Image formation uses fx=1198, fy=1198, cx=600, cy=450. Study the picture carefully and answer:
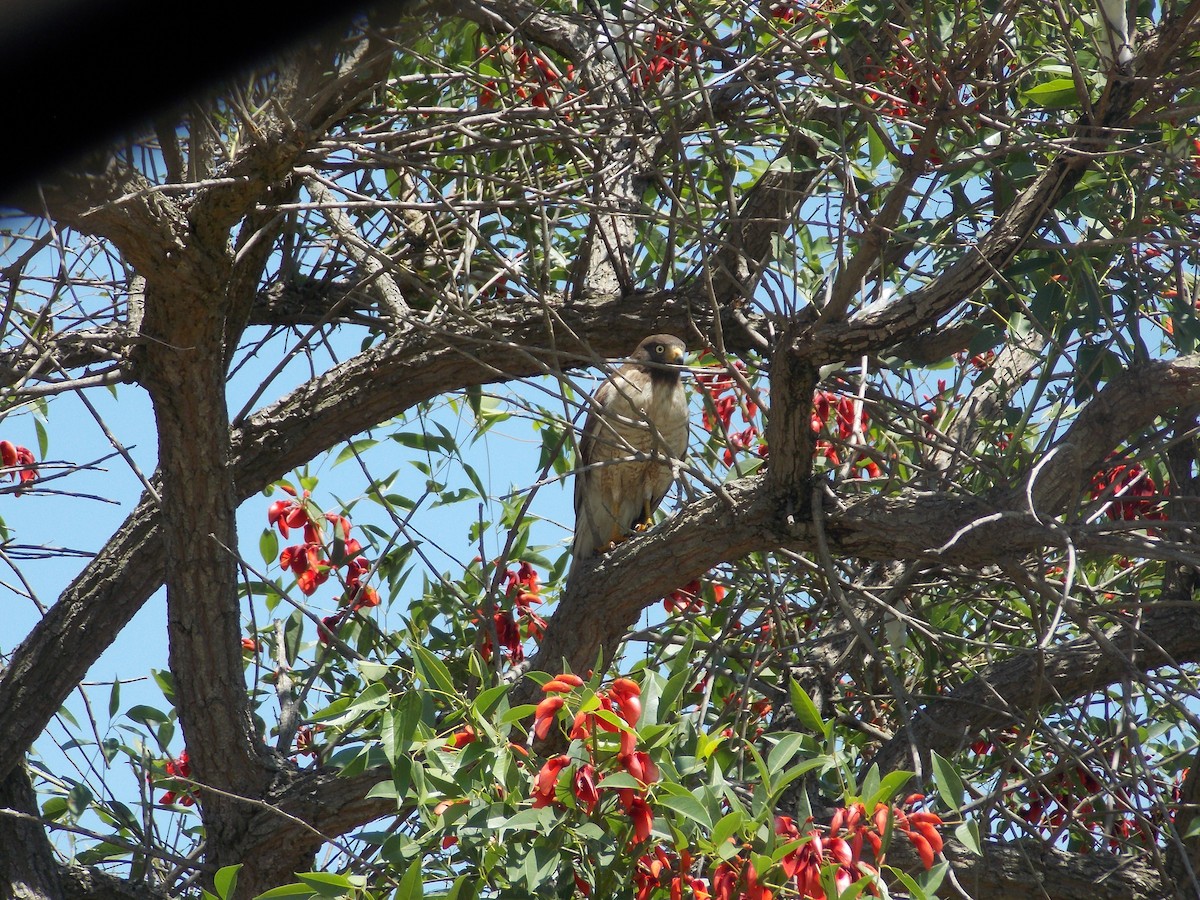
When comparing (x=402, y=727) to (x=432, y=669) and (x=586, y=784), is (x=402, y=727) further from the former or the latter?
(x=586, y=784)

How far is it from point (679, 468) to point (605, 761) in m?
0.93

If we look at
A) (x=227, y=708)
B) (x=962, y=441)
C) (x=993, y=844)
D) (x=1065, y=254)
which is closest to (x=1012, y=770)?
(x=993, y=844)

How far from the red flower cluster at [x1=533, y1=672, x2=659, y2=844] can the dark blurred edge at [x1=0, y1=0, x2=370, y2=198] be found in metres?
1.26

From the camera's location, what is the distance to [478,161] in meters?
4.04

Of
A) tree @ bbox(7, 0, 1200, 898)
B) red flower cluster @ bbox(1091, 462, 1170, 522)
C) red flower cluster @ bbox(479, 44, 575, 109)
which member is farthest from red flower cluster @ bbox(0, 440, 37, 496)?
red flower cluster @ bbox(1091, 462, 1170, 522)

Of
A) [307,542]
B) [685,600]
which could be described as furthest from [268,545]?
[685,600]

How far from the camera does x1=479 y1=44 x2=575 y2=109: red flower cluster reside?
3611 millimetres

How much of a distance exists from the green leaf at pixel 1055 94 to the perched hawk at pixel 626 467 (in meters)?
1.96

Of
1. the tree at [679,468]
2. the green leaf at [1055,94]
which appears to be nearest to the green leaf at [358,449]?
the tree at [679,468]

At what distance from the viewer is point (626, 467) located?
17.7 ft

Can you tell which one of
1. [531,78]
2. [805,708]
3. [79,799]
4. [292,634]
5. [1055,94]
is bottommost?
[79,799]

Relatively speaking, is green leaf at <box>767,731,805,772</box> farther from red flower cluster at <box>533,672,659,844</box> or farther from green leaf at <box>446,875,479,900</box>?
green leaf at <box>446,875,479,900</box>

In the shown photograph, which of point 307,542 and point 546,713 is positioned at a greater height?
point 307,542

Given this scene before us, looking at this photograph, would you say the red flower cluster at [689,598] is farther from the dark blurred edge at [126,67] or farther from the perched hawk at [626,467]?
the dark blurred edge at [126,67]
